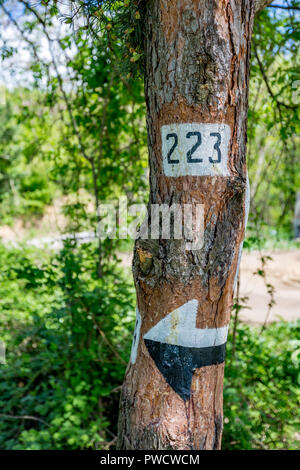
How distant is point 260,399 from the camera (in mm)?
3061

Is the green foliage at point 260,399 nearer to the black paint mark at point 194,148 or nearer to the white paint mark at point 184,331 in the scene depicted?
the white paint mark at point 184,331

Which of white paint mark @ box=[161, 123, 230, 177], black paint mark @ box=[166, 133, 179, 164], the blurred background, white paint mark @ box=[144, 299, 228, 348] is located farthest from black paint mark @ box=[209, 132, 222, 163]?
the blurred background

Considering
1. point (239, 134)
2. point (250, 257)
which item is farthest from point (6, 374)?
point (250, 257)

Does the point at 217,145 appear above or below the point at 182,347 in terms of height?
above

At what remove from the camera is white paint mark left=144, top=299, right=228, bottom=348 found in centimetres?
139

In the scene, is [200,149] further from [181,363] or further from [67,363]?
[67,363]

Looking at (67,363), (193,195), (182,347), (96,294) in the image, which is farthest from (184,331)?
(67,363)

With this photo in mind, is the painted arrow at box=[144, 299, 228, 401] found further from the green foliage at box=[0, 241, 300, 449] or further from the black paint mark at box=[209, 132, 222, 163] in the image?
the green foliage at box=[0, 241, 300, 449]

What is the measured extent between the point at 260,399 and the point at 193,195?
7.75 feet

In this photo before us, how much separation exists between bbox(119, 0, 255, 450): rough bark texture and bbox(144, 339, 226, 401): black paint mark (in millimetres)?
24

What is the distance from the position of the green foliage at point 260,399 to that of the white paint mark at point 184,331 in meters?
1.28
